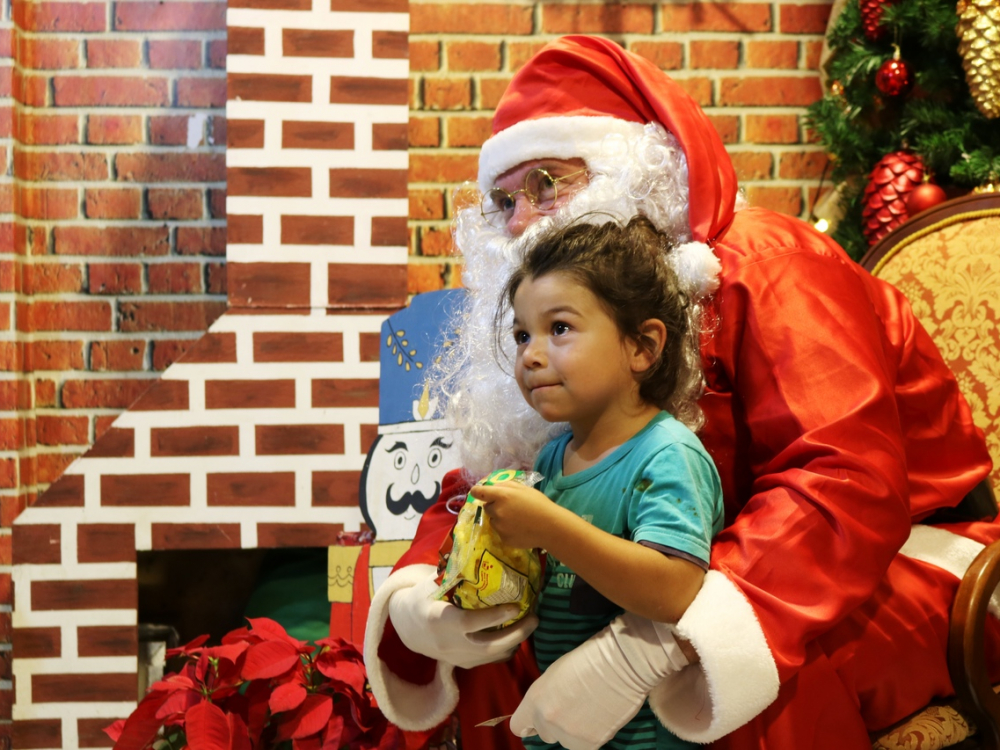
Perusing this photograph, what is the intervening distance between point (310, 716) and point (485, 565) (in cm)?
57

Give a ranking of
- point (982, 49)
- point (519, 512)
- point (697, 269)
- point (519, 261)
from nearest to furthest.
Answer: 1. point (519, 512)
2. point (697, 269)
3. point (519, 261)
4. point (982, 49)

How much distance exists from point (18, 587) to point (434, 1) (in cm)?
186

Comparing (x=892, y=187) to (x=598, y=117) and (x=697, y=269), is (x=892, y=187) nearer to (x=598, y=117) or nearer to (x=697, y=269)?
(x=598, y=117)

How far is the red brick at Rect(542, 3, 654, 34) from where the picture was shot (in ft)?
8.81

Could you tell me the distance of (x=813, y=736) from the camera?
1.19 meters

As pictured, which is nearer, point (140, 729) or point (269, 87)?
point (140, 729)

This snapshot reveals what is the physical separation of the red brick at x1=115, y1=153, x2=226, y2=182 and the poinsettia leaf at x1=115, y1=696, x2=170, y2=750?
63.1 inches

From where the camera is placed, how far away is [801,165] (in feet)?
9.14

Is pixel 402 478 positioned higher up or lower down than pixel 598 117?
lower down

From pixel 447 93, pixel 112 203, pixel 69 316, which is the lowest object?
pixel 69 316

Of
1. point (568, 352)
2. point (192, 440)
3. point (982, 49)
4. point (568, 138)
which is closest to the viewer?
point (568, 352)

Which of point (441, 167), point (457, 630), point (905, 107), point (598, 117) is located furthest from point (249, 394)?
point (905, 107)

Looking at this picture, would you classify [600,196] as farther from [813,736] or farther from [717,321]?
[813,736]

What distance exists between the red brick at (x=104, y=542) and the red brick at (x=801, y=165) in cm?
201
